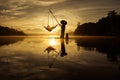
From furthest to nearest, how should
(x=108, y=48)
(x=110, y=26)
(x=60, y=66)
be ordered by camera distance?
(x=110, y=26), (x=108, y=48), (x=60, y=66)

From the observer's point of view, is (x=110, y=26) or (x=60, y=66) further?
(x=110, y=26)

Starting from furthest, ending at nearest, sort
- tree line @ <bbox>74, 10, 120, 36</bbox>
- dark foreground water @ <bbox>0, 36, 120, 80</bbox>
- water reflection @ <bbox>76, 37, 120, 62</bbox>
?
tree line @ <bbox>74, 10, 120, 36</bbox>, water reflection @ <bbox>76, 37, 120, 62</bbox>, dark foreground water @ <bbox>0, 36, 120, 80</bbox>

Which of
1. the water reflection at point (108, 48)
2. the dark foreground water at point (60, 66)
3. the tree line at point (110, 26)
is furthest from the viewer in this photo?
the tree line at point (110, 26)

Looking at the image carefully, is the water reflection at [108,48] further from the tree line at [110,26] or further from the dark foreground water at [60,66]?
the tree line at [110,26]

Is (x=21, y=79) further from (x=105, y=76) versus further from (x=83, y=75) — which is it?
(x=105, y=76)

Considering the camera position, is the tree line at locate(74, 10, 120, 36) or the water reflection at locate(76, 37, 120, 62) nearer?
the water reflection at locate(76, 37, 120, 62)

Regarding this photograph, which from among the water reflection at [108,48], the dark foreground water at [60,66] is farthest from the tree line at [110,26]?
the dark foreground water at [60,66]

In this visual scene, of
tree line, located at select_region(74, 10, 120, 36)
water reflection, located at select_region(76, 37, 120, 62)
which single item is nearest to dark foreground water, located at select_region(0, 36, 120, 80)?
water reflection, located at select_region(76, 37, 120, 62)

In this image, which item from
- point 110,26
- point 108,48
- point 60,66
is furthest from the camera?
point 110,26

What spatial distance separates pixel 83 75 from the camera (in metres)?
14.6

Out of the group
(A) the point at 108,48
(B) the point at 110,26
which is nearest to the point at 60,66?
(A) the point at 108,48

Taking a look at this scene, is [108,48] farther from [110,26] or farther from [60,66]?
[110,26]

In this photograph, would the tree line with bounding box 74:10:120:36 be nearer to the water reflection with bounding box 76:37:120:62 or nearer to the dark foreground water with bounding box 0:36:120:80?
the water reflection with bounding box 76:37:120:62

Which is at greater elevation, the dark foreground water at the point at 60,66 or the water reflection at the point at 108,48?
the dark foreground water at the point at 60,66
